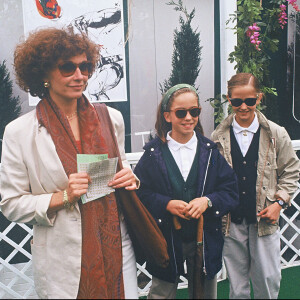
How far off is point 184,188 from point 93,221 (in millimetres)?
652

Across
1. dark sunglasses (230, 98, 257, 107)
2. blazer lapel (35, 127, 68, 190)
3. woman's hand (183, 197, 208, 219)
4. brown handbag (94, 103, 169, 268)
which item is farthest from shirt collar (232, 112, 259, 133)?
blazer lapel (35, 127, 68, 190)

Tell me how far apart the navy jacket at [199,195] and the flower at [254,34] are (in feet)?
5.59

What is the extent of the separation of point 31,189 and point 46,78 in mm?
592

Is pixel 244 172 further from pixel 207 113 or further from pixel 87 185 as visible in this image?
pixel 207 113

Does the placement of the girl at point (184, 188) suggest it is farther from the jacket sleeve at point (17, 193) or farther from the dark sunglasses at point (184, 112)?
the jacket sleeve at point (17, 193)

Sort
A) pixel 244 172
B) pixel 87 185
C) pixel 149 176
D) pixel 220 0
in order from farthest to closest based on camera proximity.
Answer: pixel 220 0
pixel 244 172
pixel 149 176
pixel 87 185

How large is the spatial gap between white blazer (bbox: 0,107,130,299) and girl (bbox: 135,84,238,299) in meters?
0.60

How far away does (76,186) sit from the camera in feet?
6.29

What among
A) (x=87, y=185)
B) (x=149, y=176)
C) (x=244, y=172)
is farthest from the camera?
(x=244, y=172)

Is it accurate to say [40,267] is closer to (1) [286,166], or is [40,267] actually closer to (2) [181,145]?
(2) [181,145]

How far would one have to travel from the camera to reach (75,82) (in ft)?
6.76

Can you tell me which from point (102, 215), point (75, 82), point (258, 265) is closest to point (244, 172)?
point (258, 265)

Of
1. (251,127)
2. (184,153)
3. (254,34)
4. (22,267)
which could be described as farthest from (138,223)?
(254,34)

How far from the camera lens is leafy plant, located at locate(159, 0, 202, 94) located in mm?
4113
